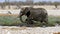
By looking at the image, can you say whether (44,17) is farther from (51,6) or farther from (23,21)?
(51,6)

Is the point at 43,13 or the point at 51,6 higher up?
the point at 43,13

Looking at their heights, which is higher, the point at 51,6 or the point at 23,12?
the point at 23,12

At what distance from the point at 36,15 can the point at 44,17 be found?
64 centimetres

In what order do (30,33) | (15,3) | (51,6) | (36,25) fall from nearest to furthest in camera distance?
(30,33) → (36,25) → (15,3) → (51,6)

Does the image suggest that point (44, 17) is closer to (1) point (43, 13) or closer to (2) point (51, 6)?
(1) point (43, 13)

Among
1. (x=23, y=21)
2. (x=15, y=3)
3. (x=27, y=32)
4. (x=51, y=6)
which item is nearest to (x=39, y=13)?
(x=23, y=21)

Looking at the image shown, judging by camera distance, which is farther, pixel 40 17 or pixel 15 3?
pixel 15 3

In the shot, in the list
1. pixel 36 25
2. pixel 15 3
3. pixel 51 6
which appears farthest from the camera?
pixel 51 6

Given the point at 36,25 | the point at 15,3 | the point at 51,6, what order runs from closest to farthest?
1. the point at 36,25
2. the point at 15,3
3. the point at 51,6

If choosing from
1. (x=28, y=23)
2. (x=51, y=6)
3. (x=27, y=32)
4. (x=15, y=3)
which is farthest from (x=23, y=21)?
(x=51, y=6)

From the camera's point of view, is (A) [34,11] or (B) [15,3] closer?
(A) [34,11]

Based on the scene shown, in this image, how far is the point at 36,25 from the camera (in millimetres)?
17141

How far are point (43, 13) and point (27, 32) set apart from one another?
13.2ft

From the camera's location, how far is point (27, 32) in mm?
13867
